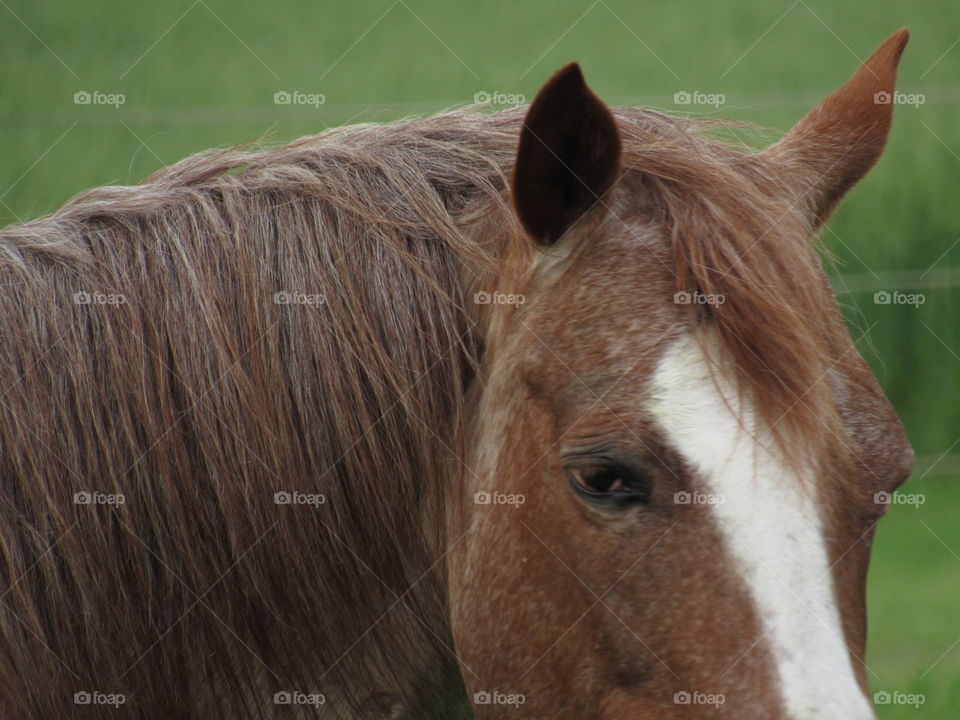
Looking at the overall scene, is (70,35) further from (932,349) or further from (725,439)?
(725,439)

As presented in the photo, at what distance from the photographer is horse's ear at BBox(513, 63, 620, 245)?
4.77 feet

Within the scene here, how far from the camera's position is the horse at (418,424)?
1.41 meters

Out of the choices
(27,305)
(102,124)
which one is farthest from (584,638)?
(102,124)

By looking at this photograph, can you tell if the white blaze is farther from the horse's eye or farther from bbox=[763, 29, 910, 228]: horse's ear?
bbox=[763, 29, 910, 228]: horse's ear

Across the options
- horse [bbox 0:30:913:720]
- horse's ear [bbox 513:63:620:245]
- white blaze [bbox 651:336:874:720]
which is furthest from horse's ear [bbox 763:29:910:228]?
white blaze [bbox 651:336:874:720]

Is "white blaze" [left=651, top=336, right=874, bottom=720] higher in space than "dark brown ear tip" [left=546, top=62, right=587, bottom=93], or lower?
lower

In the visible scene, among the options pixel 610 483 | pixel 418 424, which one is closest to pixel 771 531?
pixel 610 483

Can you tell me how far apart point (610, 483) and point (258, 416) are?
Answer: 0.58 meters

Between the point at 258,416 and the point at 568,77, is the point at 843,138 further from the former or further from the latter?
the point at 258,416

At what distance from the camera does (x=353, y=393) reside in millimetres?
1604

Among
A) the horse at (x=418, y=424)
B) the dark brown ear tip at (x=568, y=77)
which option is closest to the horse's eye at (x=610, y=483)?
the horse at (x=418, y=424)

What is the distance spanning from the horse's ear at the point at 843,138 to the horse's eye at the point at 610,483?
2.35 ft

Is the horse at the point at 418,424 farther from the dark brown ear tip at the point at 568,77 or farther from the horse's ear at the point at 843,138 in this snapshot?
the horse's ear at the point at 843,138

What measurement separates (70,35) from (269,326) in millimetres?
6782
